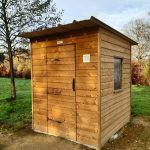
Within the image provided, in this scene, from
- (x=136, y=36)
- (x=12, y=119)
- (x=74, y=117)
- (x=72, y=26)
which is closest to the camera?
(x=72, y=26)

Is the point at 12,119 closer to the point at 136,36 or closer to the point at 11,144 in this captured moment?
the point at 11,144

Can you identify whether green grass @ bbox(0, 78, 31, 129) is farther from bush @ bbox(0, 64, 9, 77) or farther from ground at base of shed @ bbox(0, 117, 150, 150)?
bush @ bbox(0, 64, 9, 77)

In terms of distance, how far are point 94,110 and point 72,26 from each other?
6.78 ft

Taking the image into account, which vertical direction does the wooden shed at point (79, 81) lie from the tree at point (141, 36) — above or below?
below

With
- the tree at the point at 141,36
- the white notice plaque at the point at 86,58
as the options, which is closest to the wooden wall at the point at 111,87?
the white notice plaque at the point at 86,58

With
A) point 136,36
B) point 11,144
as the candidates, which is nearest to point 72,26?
point 11,144

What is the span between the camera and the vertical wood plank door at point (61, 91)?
237 inches

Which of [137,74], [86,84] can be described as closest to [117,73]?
[86,84]

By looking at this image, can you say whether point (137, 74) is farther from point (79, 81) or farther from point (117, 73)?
point (79, 81)

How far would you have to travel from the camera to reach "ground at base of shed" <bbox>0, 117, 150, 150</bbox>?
19.0 feet

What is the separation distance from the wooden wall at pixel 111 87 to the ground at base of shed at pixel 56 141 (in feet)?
1.08

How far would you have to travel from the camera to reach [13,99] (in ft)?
39.0

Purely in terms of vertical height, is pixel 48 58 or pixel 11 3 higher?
pixel 11 3

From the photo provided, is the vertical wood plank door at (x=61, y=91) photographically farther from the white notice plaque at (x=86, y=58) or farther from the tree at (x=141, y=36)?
the tree at (x=141, y=36)
